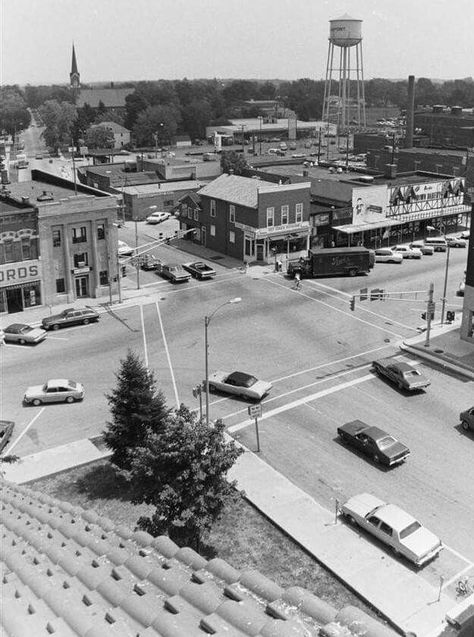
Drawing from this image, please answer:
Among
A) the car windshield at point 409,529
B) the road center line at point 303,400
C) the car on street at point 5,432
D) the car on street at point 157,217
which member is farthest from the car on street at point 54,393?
the car on street at point 157,217

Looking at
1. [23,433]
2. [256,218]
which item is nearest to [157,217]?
[256,218]

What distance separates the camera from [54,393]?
32.7 m

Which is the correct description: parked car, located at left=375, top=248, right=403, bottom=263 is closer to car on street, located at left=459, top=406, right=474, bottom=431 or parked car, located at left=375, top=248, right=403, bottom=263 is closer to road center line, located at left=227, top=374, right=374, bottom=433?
road center line, located at left=227, top=374, right=374, bottom=433

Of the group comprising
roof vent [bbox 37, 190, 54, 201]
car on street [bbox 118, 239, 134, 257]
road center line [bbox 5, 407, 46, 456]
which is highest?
roof vent [bbox 37, 190, 54, 201]

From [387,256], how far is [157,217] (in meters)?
28.3

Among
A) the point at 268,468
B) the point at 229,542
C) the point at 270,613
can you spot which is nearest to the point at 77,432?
the point at 268,468

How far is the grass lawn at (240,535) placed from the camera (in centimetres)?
1972

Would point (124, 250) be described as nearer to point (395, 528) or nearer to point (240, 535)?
point (240, 535)

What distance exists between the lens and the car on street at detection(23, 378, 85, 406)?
32.7 metres

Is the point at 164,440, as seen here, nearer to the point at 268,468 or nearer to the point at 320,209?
the point at 268,468

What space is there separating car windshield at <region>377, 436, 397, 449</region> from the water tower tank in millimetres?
127296

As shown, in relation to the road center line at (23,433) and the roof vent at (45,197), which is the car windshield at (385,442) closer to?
the road center line at (23,433)

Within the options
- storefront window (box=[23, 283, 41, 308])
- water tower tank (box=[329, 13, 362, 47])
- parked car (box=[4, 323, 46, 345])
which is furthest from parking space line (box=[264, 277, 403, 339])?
water tower tank (box=[329, 13, 362, 47])

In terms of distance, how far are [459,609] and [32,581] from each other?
14349mm
